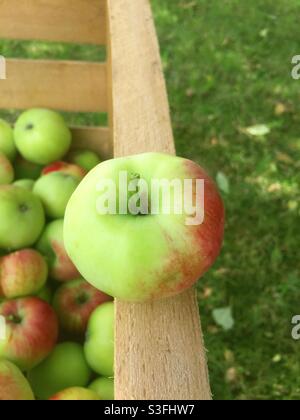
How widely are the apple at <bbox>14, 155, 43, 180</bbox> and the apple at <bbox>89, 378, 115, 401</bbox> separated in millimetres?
685

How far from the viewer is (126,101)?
109 centimetres

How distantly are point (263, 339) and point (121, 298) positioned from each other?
1.24 metres

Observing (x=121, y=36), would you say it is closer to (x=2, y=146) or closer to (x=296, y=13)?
(x=2, y=146)

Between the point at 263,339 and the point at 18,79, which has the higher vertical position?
the point at 18,79

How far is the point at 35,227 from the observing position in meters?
1.30

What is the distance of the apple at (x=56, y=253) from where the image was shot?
4.26ft

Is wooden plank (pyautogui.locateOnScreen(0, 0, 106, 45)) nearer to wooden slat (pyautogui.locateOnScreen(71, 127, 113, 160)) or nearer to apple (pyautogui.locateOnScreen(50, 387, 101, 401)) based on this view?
wooden slat (pyautogui.locateOnScreen(71, 127, 113, 160))

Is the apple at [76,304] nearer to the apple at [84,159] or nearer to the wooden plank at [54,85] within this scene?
the apple at [84,159]

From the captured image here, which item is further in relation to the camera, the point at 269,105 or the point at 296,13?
the point at 296,13

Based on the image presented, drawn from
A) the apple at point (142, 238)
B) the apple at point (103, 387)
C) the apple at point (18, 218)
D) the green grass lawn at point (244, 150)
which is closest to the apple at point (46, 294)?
the apple at point (18, 218)

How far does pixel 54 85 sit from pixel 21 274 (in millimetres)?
725

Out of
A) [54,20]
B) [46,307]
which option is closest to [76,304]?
[46,307]

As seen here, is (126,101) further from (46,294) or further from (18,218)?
(46,294)
